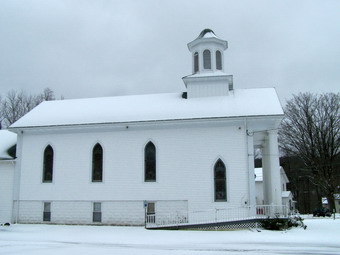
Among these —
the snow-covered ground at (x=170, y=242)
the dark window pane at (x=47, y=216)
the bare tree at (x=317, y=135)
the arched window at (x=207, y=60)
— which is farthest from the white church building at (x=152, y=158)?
the bare tree at (x=317, y=135)

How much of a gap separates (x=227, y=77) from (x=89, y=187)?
11951 mm

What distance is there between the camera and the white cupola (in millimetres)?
27364

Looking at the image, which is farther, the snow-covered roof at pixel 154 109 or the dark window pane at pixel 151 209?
the snow-covered roof at pixel 154 109

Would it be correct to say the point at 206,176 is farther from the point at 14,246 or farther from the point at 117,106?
the point at 14,246

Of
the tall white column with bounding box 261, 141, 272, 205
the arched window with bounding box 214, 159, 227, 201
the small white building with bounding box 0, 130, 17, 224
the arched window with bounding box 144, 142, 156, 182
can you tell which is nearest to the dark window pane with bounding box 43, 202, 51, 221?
the small white building with bounding box 0, 130, 17, 224

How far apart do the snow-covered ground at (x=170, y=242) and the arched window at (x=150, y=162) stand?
3985 millimetres

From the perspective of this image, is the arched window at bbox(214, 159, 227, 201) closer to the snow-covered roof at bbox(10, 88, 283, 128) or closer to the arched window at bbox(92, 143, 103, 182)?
the snow-covered roof at bbox(10, 88, 283, 128)

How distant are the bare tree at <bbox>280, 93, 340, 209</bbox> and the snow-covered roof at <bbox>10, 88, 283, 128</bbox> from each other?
17.9 m

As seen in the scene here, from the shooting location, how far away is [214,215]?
915 inches

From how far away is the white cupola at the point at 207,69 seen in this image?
89.8 ft

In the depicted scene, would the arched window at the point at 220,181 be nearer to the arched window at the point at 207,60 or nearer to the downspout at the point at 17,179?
the arched window at the point at 207,60

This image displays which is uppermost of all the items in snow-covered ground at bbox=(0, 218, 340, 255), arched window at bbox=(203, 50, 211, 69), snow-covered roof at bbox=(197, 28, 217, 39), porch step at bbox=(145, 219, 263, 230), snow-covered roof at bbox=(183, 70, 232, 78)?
snow-covered roof at bbox=(197, 28, 217, 39)

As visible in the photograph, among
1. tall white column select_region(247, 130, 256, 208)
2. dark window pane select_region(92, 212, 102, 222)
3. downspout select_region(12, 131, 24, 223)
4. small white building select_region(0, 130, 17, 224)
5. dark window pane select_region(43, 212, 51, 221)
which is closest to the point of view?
tall white column select_region(247, 130, 256, 208)

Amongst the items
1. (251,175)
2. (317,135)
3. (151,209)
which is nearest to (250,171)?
(251,175)
